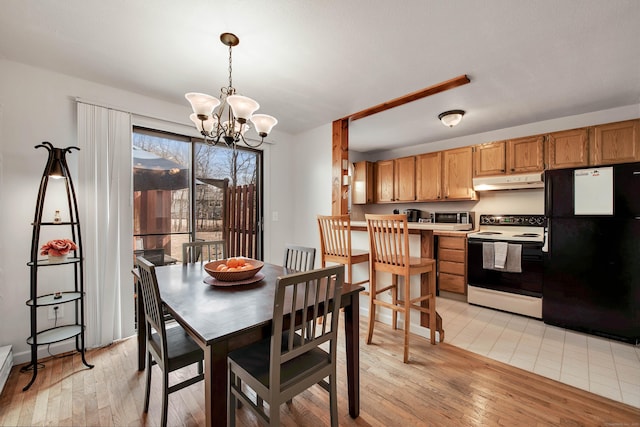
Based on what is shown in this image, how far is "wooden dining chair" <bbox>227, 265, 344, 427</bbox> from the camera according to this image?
43.7 inches

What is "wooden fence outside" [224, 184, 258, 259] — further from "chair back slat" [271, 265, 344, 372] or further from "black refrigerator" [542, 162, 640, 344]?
"black refrigerator" [542, 162, 640, 344]

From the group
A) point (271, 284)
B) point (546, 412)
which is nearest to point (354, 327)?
point (271, 284)

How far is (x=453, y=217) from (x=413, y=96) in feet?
7.71

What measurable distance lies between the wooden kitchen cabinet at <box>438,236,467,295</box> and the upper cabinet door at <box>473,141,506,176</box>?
101cm

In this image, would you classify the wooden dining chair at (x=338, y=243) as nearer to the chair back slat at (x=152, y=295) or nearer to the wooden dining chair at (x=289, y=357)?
the wooden dining chair at (x=289, y=357)

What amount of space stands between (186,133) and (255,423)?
9.10 ft

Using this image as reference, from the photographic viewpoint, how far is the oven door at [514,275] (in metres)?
3.03

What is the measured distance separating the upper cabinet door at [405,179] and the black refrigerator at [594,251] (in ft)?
6.30

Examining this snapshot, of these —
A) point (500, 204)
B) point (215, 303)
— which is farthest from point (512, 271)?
point (215, 303)

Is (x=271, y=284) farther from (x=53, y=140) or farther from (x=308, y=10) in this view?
(x=53, y=140)

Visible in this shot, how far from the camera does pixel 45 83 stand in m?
2.21

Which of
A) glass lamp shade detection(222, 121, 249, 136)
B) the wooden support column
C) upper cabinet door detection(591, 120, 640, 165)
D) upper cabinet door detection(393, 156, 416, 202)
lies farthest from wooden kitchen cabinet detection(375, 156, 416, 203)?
glass lamp shade detection(222, 121, 249, 136)

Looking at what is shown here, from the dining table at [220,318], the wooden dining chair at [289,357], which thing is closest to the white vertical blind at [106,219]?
the dining table at [220,318]

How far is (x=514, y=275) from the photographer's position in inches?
124
